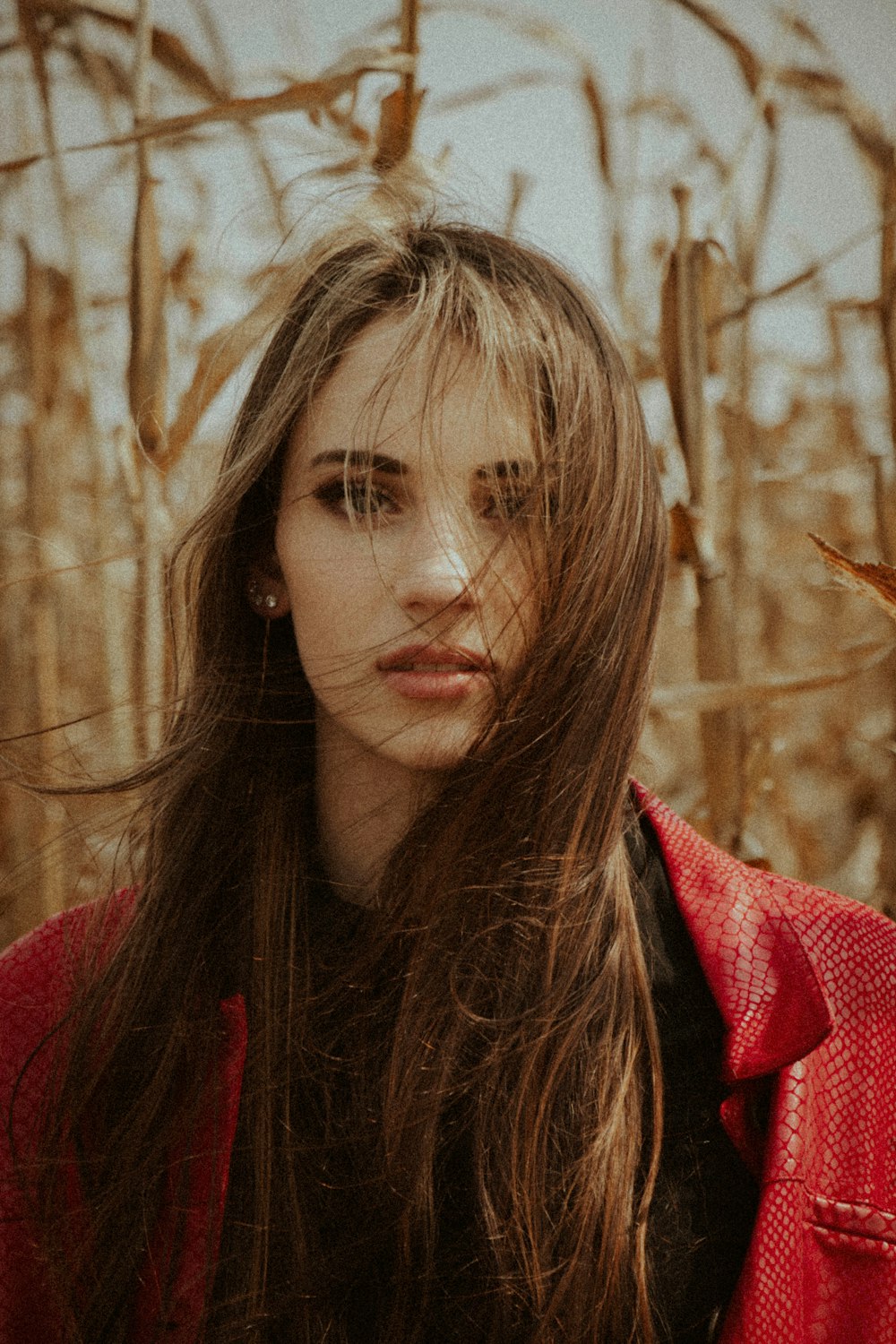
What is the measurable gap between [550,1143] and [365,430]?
0.62 m

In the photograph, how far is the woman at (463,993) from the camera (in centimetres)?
85

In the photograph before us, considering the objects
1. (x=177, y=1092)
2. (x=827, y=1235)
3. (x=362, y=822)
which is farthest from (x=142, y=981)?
(x=827, y=1235)

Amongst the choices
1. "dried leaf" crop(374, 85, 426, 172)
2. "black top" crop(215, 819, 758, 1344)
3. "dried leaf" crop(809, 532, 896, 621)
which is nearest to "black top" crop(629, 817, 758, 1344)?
"black top" crop(215, 819, 758, 1344)

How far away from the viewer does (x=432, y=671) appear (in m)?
0.90

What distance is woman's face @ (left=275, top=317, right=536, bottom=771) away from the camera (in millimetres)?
896

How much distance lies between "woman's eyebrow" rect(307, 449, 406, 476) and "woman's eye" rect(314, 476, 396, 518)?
1 cm

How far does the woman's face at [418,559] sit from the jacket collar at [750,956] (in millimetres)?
240

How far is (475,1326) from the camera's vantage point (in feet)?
2.79

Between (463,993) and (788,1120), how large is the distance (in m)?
0.27

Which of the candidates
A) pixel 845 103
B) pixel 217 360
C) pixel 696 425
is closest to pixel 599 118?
pixel 845 103

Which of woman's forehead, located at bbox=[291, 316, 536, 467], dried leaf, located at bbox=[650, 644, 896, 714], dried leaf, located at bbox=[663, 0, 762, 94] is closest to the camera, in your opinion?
woman's forehead, located at bbox=[291, 316, 536, 467]

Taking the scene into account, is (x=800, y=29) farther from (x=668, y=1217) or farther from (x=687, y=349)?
(x=668, y=1217)

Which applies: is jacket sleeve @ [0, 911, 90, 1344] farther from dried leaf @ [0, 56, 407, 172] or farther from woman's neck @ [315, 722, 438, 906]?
dried leaf @ [0, 56, 407, 172]

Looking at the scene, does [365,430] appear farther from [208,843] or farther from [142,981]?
[142,981]
